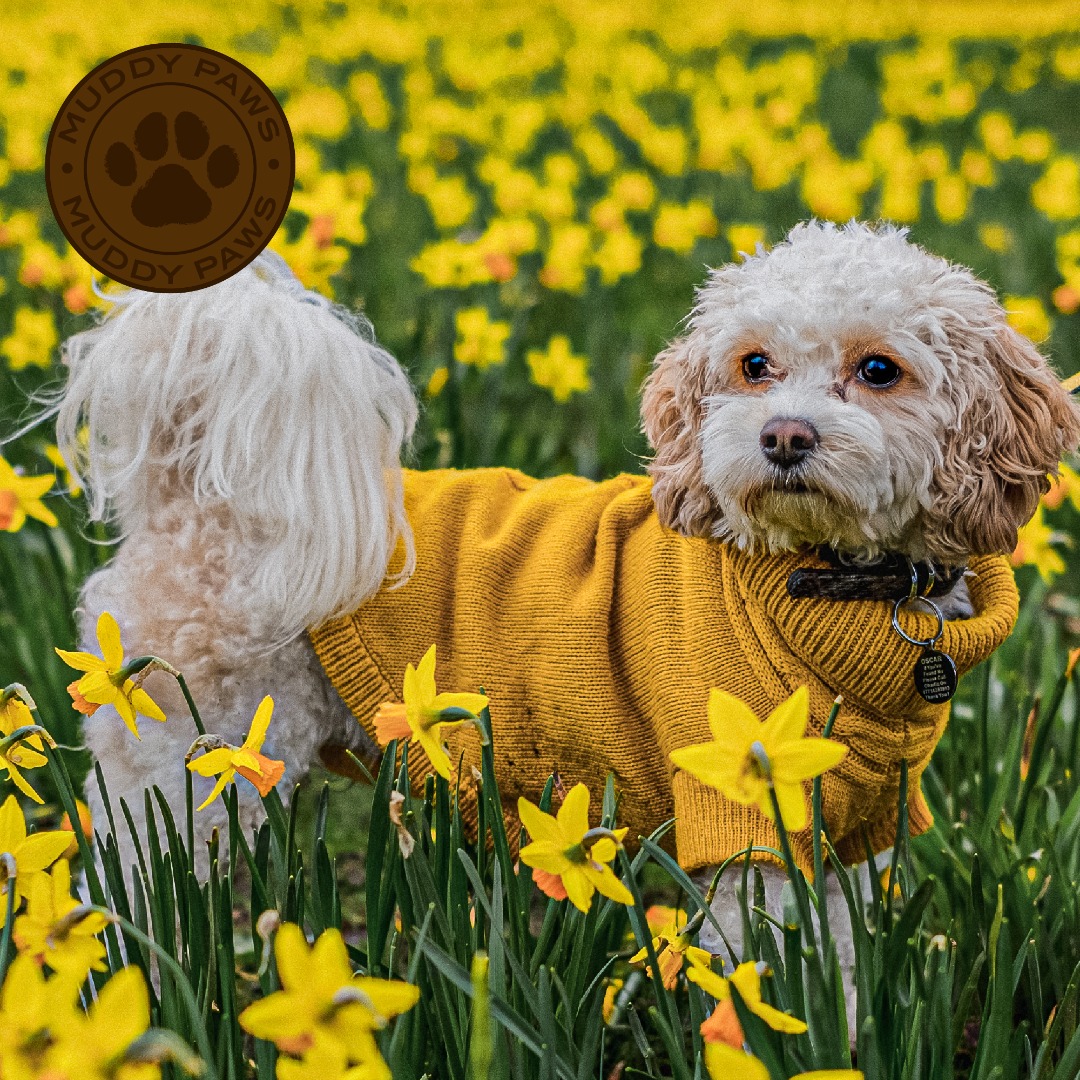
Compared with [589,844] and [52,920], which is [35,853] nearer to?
[52,920]

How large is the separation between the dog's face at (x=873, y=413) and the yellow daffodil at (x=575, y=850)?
2.43 ft

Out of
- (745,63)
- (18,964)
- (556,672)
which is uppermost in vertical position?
(745,63)

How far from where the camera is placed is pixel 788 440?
181cm

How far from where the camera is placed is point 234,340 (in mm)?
2049

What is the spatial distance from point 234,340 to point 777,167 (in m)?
4.42

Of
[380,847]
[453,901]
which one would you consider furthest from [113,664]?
[453,901]

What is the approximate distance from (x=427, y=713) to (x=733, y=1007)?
0.43 metres

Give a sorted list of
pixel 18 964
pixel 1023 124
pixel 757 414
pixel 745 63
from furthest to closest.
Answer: pixel 745 63
pixel 1023 124
pixel 757 414
pixel 18 964

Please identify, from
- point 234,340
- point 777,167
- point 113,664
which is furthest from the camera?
point 777,167

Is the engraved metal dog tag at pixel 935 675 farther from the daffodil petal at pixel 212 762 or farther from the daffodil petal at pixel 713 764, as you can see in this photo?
the daffodil petal at pixel 212 762

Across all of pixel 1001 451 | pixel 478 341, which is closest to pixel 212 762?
pixel 1001 451

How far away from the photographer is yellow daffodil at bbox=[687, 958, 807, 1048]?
47.9 inches

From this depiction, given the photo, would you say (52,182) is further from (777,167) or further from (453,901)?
(777,167)

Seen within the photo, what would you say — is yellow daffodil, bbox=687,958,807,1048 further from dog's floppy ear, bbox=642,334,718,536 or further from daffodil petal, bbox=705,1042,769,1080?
dog's floppy ear, bbox=642,334,718,536
